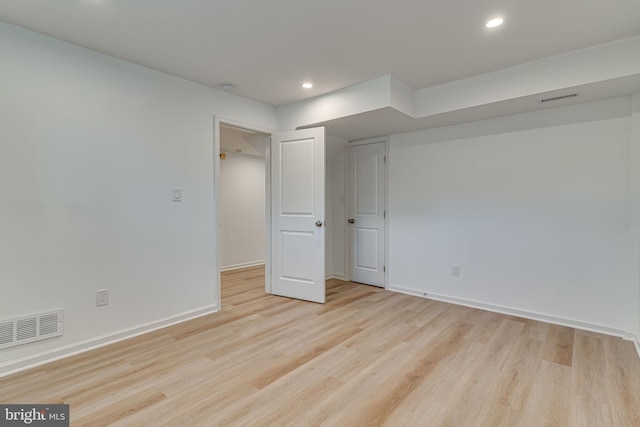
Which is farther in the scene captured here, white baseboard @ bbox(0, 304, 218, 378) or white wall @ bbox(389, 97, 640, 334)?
white wall @ bbox(389, 97, 640, 334)

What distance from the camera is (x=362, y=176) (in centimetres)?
440

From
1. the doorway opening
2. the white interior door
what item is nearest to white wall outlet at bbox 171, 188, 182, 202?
the doorway opening

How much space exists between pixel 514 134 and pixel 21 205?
170 inches

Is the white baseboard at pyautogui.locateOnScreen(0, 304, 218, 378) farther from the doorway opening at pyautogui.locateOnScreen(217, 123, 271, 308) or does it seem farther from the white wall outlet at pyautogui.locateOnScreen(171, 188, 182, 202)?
the doorway opening at pyautogui.locateOnScreen(217, 123, 271, 308)

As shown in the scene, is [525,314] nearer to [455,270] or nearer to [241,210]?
Answer: [455,270]

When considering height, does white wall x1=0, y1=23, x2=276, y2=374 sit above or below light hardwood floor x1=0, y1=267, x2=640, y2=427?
above

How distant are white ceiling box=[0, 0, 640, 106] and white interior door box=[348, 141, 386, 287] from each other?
1.54 meters

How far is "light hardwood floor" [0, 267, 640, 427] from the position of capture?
1.67m

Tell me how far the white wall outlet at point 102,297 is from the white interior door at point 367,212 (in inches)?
120

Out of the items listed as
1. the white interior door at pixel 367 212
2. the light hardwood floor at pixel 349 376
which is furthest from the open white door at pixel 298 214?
the white interior door at pixel 367 212

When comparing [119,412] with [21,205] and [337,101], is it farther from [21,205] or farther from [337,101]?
[337,101]

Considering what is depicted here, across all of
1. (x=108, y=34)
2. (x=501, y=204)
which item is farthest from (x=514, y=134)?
(x=108, y=34)

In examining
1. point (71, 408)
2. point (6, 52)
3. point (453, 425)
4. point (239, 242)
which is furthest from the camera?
point (239, 242)
